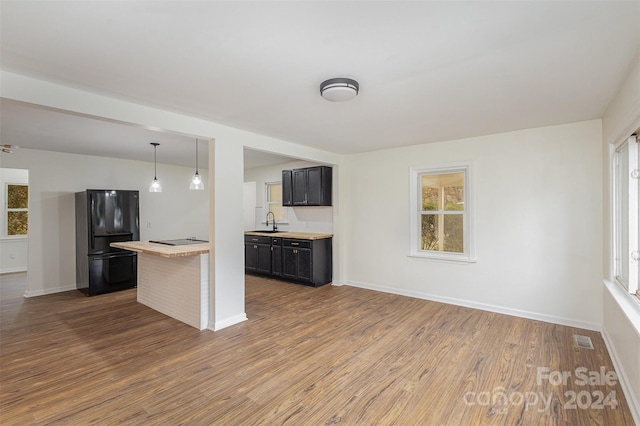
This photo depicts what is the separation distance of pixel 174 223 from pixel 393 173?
4891mm

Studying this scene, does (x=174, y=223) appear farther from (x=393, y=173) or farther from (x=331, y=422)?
(x=331, y=422)

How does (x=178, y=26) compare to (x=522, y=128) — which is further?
(x=522, y=128)

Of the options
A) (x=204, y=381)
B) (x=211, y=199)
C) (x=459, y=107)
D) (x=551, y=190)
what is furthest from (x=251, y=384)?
(x=551, y=190)

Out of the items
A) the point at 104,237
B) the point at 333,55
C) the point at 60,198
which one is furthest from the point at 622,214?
the point at 60,198

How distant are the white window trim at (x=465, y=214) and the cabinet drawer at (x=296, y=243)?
1.74 metres

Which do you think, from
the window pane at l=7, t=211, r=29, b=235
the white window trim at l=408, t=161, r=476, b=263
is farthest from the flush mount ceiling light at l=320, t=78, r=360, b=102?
the window pane at l=7, t=211, r=29, b=235

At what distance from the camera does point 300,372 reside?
259cm

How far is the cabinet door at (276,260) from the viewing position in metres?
5.86

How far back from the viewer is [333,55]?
2002 mm

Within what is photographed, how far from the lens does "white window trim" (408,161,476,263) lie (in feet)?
14.0

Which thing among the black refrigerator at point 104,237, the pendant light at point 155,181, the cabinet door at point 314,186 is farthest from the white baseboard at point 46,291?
the cabinet door at point 314,186

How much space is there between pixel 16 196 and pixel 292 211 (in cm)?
661

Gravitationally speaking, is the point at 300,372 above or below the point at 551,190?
below

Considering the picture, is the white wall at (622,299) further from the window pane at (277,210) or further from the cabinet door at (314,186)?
the window pane at (277,210)
